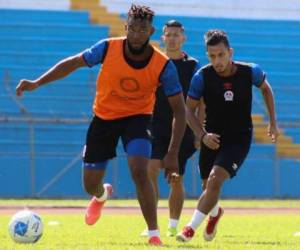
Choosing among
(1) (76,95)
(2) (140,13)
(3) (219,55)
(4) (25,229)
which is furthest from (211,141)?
(1) (76,95)

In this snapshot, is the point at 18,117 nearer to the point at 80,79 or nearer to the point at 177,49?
the point at 80,79

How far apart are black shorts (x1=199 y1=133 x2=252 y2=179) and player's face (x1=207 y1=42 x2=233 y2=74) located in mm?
752

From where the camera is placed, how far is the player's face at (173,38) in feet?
34.5

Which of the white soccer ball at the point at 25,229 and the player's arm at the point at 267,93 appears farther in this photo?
the player's arm at the point at 267,93

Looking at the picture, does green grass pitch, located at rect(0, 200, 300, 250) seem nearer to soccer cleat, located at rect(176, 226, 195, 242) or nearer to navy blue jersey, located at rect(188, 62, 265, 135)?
soccer cleat, located at rect(176, 226, 195, 242)

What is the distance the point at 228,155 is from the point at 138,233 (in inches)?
77.3

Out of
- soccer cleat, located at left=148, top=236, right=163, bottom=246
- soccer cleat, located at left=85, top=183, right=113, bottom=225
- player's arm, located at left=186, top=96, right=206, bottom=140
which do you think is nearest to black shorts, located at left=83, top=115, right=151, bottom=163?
player's arm, located at left=186, top=96, right=206, bottom=140

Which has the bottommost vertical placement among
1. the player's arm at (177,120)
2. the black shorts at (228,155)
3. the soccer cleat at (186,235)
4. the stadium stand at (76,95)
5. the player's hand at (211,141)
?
the stadium stand at (76,95)

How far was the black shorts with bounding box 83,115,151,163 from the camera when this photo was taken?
28.0ft

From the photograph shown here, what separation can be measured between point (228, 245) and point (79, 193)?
1505 centimetres

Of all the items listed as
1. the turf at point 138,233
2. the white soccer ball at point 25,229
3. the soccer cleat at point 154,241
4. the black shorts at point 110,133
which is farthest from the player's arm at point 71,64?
the soccer cleat at point 154,241

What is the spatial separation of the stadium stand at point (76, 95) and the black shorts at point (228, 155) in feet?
43.6

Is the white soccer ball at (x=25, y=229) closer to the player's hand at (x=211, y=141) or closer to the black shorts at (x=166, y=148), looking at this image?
the player's hand at (x=211, y=141)

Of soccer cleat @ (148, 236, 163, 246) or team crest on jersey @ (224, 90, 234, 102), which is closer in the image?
soccer cleat @ (148, 236, 163, 246)
